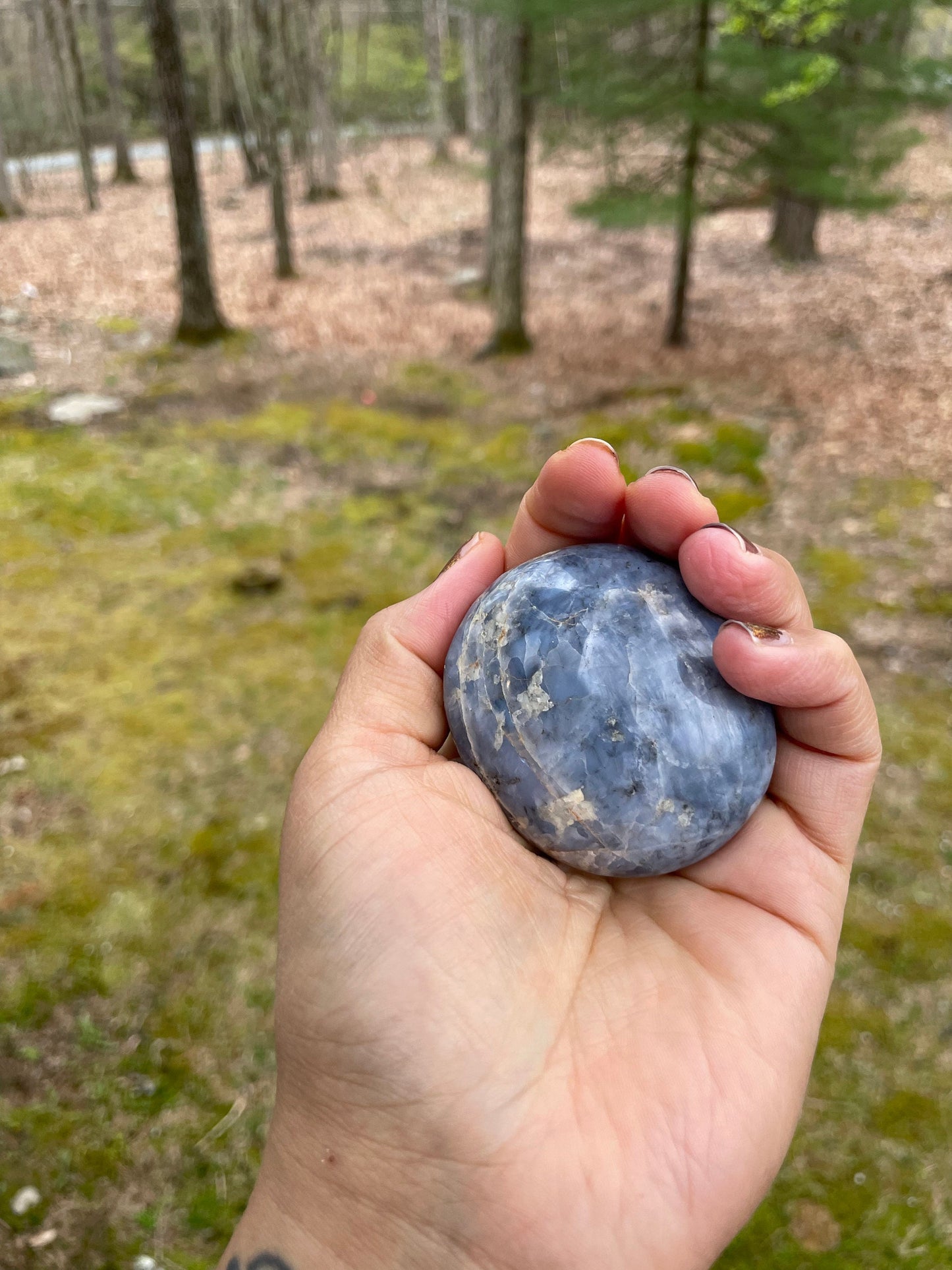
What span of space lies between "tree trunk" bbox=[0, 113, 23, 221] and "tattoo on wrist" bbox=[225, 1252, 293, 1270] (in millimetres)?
16435

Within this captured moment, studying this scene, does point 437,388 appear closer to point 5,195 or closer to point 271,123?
point 271,123

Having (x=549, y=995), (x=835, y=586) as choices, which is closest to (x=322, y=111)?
(x=835, y=586)

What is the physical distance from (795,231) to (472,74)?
561 inches

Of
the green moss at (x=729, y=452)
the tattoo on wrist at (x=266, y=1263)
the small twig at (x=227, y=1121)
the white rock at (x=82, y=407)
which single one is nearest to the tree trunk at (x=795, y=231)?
the green moss at (x=729, y=452)

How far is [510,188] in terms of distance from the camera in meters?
7.93

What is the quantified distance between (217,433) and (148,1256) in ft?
18.3

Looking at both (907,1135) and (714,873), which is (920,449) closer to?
(907,1135)

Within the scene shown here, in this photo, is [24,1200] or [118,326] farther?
[118,326]

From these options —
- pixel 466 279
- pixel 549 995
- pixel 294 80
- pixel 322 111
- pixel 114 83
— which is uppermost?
pixel 114 83

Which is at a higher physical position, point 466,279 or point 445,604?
point 445,604

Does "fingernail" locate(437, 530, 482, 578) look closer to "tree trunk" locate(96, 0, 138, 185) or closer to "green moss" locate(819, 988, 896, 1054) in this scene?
"green moss" locate(819, 988, 896, 1054)

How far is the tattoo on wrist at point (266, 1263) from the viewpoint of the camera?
157 centimetres

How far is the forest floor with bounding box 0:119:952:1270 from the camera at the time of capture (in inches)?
105

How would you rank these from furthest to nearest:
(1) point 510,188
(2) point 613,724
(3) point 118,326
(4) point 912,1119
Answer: (3) point 118,326
(1) point 510,188
(4) point 912,1119
(2) point 613,724
